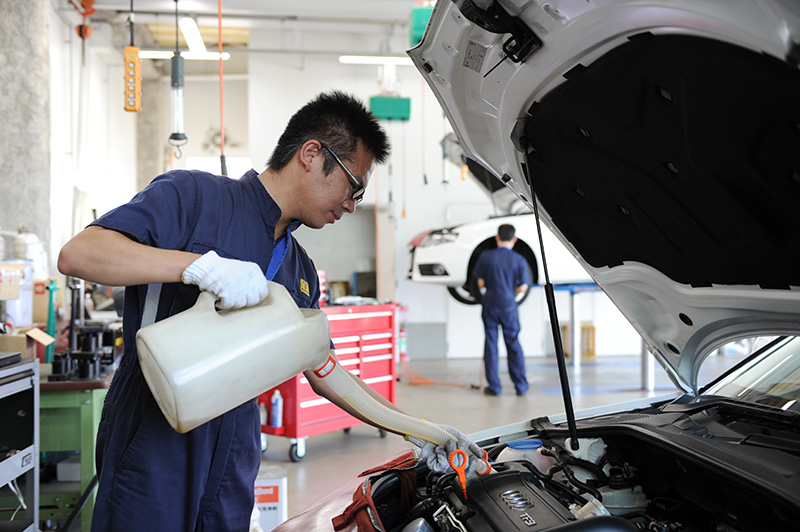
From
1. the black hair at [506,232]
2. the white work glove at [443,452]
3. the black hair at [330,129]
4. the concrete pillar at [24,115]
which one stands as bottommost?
the white work glove at [443,452]

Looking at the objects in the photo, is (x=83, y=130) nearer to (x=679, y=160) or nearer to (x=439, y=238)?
(x=439, y=238)

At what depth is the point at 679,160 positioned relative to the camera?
3.60ft

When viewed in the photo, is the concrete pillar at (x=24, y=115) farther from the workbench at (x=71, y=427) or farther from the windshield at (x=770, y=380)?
the windshield at (x=770, y=380)

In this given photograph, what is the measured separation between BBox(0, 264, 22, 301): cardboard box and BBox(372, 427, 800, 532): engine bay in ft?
8.58

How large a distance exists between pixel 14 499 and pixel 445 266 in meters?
4.67

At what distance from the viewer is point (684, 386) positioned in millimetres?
1766

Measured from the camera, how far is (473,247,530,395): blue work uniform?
5.75 m

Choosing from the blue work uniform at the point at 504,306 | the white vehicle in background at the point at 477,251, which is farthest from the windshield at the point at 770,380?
the white vehicle in background at the point at 477,251

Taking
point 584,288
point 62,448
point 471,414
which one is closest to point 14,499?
point 62,448

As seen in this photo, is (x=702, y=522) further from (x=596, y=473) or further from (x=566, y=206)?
(x=566, y=206)

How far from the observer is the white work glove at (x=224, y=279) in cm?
106

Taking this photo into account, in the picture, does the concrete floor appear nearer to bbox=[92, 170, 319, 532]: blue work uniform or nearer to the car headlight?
bbox=[92, 170, 319, 532]: blue work uniform

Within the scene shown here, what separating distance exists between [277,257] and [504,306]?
456cm

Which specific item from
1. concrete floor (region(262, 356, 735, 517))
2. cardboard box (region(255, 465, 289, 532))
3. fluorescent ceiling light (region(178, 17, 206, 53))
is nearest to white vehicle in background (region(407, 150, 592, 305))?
concrete floor (region(262, 356, 735, 517))
